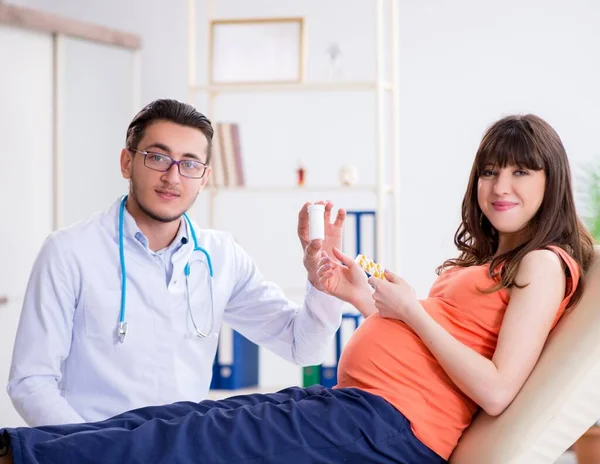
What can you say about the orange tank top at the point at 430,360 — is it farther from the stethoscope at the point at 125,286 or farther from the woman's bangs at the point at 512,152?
the stethoscope at the point at 125,286

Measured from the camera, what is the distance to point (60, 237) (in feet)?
6.51

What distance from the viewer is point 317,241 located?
6.21ft

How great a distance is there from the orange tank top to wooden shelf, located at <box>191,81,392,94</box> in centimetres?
213

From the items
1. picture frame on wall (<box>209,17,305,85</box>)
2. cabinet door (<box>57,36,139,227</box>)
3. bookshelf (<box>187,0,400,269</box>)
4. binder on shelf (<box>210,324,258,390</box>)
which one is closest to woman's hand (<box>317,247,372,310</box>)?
bookshelf (<box>187,0,400,269</box>)

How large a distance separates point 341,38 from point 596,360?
9.95 ft

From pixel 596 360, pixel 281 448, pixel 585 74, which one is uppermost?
pixel 585 74

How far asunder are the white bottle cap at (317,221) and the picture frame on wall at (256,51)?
202cm

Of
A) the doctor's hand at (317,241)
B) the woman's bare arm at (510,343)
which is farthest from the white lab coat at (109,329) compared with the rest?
the woman's bare arm at (510,343)

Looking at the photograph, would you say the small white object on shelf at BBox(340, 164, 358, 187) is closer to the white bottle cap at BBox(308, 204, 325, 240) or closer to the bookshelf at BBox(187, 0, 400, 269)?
the bookshelf at BBox(187, 0, 400, 269)

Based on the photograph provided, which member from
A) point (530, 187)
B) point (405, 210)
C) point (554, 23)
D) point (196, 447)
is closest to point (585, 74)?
point (554, 23)

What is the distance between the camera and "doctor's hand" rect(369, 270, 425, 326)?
1.62 m

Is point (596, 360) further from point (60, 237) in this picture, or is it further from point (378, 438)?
point (60, 237)

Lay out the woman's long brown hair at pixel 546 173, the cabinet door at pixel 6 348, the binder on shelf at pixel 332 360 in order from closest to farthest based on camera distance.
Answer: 1. the woman's long brown hair at pixel 546 173
2. the cabinet door at pixel 6 348
3. the binder on shelf at pixel 332 360

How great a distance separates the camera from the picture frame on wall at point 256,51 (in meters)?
3.82
